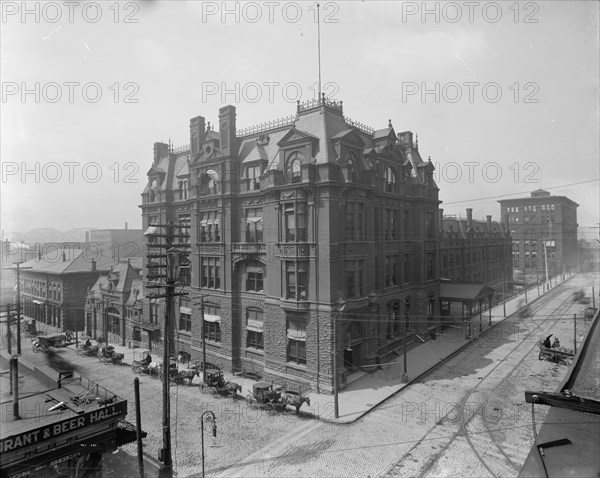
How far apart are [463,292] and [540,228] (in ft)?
186

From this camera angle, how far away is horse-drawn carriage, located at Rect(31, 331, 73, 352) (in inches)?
1355

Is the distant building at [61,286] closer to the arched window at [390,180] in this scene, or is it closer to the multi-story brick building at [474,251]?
the arched window at [390,180]

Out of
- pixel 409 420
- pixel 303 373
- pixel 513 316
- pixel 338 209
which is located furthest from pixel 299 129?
→ pixel 513 316

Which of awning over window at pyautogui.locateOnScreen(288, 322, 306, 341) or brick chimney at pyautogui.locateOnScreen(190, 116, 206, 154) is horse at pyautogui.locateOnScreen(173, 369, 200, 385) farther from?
brick chimney at pyautogui.locateOnScreen(190, 116, 206, 154)

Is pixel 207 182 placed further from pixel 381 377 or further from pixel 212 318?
pixel 381 377

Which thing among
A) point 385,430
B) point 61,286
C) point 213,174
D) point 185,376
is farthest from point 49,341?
point 385,430

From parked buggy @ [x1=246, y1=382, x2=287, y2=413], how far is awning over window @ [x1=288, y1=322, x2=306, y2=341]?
13.6ft

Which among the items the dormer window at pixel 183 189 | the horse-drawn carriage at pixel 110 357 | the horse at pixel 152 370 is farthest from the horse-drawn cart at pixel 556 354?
the horse-drawn carriage at pixel 110 357

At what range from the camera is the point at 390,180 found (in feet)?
107

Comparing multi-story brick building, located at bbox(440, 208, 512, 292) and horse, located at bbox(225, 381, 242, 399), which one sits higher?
multi-story brick building, located at bbox(440, 208, 512, 292)

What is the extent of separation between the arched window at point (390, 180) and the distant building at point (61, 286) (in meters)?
37.4

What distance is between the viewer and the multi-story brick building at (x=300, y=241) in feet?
83.1

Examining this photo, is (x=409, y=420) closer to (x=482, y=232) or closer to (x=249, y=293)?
(x=249, y=293)

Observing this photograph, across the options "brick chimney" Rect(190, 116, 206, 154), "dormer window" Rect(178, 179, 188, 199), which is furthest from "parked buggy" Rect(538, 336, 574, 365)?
"brick chimney" Rect(190, 116, 206, 154)
